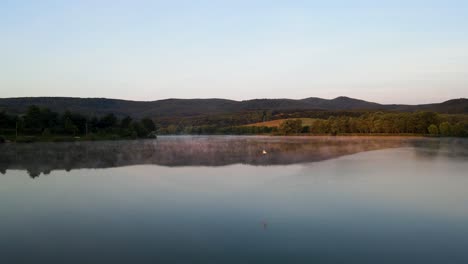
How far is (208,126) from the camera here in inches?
6137

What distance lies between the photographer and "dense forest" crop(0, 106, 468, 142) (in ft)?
222

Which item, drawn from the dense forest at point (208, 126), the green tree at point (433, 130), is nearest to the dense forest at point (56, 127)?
the dense forest at point (208, 126)

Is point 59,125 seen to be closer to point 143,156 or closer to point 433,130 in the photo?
point 143,156

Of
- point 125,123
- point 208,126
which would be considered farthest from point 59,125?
point 208,126

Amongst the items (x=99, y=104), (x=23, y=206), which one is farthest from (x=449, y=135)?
(x=99, y=104)

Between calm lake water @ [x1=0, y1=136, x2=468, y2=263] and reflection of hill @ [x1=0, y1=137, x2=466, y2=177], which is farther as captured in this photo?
reflection of hill @ [x1=0, y1=137, x2=466, y2=177]

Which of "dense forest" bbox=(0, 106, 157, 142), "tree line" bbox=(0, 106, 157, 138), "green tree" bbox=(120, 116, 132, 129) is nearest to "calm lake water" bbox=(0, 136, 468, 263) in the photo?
"dense forest" bbox=(0, 106, 157, 142)

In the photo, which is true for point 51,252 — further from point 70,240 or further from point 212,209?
point 212,209

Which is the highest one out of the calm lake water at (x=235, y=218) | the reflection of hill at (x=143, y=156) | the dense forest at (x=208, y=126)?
the dense forest at (x=208, y=126)

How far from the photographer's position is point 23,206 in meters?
13.4

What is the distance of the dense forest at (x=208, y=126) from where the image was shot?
Result: 67.8 metres

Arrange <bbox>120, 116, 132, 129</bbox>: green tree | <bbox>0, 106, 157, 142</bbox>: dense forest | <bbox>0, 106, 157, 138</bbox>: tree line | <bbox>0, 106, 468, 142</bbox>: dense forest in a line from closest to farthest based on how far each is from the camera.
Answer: <bbox>0, 106, 157, 142</bbox>: dense forest → <bbox>0, 106, 157, 138</bbox>: tree line → <bbox>0, 106, 468, 142</bbox>: dense forest → <bbox>120, 116, 132, 129</bbox>: green tree

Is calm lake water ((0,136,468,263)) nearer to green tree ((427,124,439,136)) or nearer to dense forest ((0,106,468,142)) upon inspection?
dense forest ((0,106,468,142))

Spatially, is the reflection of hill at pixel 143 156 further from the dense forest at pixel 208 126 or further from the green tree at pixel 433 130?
the green tree at pixel 433 130
